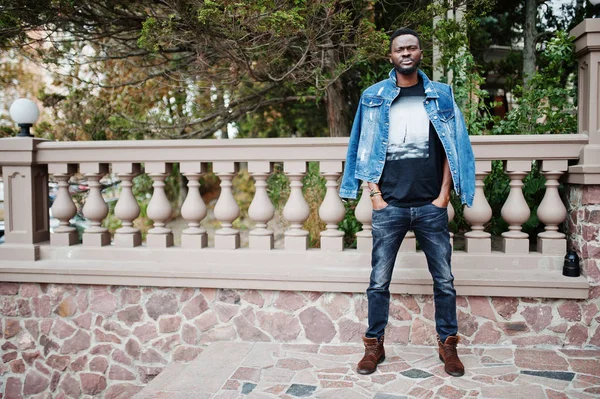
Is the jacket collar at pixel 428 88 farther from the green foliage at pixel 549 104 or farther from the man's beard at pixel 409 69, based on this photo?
the green foliage at pixel 549 104

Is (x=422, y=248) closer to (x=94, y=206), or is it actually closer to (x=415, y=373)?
(x=415, y=373)

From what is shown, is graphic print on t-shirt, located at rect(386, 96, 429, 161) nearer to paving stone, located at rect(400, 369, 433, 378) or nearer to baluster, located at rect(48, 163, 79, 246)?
paving stone, located at rect(400, 369, 433, 378)

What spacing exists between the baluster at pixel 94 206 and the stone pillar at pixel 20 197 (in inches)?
15.3

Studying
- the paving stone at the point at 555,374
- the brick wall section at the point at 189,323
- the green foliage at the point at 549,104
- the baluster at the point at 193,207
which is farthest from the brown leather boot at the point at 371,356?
the green foliage at the point at 549,104

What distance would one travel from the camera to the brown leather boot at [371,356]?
3246mm

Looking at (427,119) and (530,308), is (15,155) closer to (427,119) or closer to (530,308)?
(427,119)

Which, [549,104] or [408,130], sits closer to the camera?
[408,130]

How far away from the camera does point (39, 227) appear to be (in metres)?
4.30

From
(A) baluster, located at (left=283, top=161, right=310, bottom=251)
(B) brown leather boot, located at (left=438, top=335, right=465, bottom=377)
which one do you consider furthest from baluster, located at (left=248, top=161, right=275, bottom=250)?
(B) brown leather boot, located at (left=438, top=335, right=465, bottom=377)

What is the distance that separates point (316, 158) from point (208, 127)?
126 inches

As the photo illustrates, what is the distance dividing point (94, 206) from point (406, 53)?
103 inches

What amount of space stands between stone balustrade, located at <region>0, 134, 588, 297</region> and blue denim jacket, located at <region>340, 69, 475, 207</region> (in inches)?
22.1

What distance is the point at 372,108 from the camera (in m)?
3.23

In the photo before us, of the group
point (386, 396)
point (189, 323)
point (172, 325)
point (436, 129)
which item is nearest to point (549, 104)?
point (436, 129)
